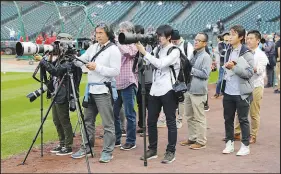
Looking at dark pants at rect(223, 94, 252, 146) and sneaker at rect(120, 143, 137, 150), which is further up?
dark pants at rect(223, 94, 252, 146)

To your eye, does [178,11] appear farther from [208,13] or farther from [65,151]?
[65,151]

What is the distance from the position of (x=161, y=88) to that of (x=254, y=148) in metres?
2.02

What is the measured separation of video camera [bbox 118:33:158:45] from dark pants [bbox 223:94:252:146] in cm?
161

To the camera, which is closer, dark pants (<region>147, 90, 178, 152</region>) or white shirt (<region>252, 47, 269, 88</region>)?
dark pants (<region>147, 90, 178, 152</region>)

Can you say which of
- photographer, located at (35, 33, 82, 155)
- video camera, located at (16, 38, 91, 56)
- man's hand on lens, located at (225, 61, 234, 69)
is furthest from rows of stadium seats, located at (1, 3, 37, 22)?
man's hand on lens, located at (225, 61, 234, 69)

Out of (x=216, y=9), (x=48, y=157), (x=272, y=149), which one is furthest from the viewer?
(x=216, y=9)

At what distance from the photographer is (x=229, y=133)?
6.80 m

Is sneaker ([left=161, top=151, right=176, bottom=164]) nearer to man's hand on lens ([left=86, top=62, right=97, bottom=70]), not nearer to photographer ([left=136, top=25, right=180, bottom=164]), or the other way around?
photographer ([left=136, top=25, right=180, bottom=164])

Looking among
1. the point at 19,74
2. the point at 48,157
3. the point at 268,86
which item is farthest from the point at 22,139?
the point at 19,74

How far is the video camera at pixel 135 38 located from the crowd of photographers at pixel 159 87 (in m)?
0.02

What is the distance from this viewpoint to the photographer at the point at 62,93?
241 inches

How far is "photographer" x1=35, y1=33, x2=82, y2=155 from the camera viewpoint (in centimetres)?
613

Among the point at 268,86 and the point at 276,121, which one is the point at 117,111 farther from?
the point at 268,86

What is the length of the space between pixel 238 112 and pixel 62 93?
8.49 feet
